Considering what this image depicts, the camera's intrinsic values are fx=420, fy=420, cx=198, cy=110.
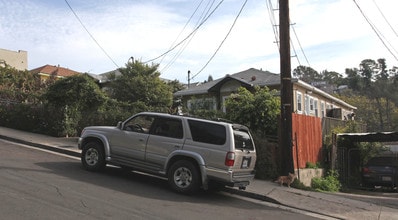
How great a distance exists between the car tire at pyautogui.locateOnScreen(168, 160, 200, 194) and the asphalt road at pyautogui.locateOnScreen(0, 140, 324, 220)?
0.20m

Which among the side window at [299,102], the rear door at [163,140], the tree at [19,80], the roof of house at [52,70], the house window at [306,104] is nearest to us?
the rear door at [163,140]

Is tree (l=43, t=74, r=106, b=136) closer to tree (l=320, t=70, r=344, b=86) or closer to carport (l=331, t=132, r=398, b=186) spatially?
carport (l=331, t=132, r=398, b=186)

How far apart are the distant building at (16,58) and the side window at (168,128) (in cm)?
4959

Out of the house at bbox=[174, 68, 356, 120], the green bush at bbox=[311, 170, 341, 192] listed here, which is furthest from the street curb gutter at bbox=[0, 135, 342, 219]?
the house at bbox=[174, 68, 356, 120]

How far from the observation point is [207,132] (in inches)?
396

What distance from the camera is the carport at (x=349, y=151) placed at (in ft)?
60.9

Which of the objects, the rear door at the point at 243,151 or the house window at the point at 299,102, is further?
the house window at the point at 299,102

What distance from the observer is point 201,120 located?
10273 millimetres

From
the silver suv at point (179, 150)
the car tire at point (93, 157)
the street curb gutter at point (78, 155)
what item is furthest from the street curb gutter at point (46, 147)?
the silver suv at point (179, 150)

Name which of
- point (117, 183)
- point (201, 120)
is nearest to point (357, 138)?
point (201, 120)

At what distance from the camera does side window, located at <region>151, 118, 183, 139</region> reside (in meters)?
10.4

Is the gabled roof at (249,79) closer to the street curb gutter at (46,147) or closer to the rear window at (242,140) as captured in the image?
the street curb gutter at (46,147)

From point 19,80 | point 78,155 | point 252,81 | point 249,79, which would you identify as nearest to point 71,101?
point 78,155

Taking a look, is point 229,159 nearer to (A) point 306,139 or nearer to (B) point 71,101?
(A) point 306,139
